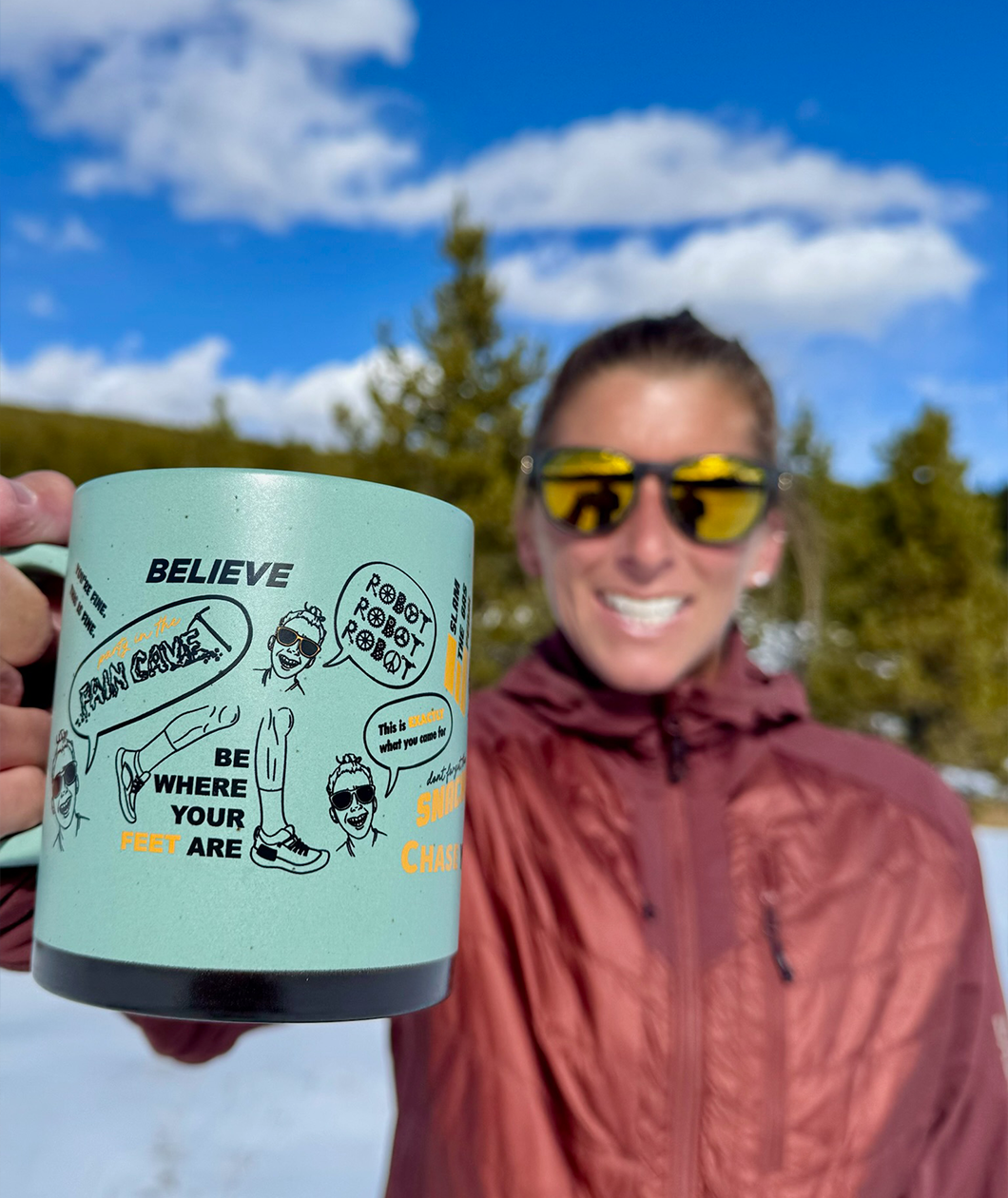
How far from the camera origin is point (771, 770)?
1.59 m

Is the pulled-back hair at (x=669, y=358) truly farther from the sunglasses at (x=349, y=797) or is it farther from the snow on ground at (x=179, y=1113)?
the snow on ground at (x=179, y=1113)

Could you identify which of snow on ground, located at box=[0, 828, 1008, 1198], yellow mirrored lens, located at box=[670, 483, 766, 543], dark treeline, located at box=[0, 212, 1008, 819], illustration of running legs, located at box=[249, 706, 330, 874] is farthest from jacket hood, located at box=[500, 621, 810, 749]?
dark treeline, located at box=[0, 212, 1008, 819]

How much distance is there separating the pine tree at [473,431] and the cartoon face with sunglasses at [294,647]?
36.9 feet

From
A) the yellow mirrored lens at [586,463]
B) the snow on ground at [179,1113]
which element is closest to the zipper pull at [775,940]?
the yellow mirrored lens at [586,463]

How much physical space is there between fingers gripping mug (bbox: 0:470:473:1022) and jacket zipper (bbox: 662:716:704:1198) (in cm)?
64

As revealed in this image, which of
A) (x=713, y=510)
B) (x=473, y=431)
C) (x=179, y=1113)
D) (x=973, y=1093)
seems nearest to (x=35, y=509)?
(x=713, y=510)

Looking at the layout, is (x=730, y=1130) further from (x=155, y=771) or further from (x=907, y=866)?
(x=155, y=771)

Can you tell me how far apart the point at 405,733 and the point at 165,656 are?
21 centimetres

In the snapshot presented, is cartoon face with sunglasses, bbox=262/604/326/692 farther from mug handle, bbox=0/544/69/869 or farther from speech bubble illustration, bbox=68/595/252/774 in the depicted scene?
mug handle, bbox=0/544/69/869

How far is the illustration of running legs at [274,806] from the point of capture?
0.79 metres

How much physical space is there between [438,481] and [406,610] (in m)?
11.8

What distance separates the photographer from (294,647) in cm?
80

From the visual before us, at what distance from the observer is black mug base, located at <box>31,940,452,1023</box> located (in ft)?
2.54

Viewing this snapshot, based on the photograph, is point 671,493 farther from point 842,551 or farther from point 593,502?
point 842,551
